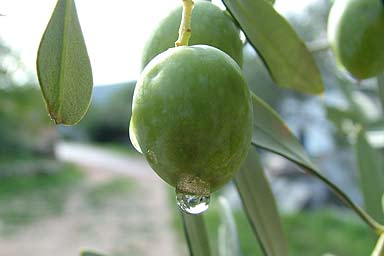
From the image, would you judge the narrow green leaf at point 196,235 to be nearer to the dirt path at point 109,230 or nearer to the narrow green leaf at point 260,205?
the narrow green leaf at point 260,205

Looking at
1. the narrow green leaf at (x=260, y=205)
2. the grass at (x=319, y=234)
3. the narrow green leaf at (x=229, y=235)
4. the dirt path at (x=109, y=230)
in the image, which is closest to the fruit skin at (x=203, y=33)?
the narrow green leaf at (x=260, y=205)

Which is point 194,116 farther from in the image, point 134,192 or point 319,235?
point 134,192

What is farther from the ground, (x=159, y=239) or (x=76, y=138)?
(x=159, y=239)

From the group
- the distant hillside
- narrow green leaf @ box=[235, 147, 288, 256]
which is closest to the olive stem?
narrow green leaf @ box=[235, 147, 288, 256]

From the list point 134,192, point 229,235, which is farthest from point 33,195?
point 229,235

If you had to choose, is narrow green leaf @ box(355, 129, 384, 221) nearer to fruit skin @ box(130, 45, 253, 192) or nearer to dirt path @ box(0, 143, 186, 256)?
fruit skin @ box(130, 45, 253, 192)

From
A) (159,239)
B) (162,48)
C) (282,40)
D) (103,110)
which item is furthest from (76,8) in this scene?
(103,110)

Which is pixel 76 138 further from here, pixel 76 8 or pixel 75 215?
pixel 76 8
